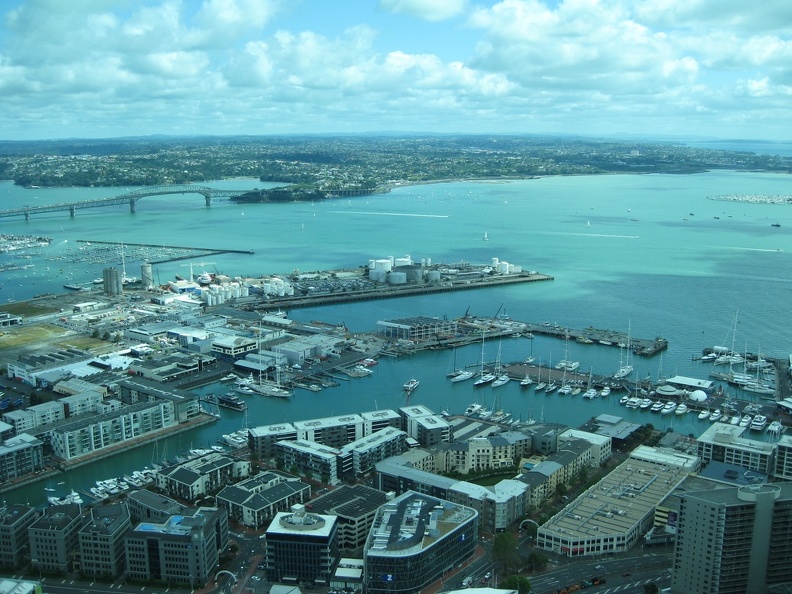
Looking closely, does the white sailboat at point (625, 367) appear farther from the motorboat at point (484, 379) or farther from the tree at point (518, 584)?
the tree at point (518, 584)

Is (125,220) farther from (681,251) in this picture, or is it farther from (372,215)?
(681,251)

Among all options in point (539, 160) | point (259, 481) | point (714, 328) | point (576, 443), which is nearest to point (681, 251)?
point (714, 328)

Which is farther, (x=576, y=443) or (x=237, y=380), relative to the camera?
(x=237, y=380)

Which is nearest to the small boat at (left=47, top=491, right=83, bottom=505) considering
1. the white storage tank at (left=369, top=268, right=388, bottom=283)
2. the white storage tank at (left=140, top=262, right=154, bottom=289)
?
the white storage tank at (left=140, top=262, right=154, bottom=289)

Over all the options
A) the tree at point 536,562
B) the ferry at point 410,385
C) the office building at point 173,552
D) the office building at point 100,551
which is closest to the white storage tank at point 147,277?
the ferry at point 410,385

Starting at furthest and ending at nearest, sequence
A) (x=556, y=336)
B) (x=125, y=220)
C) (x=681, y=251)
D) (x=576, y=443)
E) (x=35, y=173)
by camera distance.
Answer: (x=35, y=173), (x=125, y=220), (x=681, y=251), (x=556, y=336), (x=576, y=443)

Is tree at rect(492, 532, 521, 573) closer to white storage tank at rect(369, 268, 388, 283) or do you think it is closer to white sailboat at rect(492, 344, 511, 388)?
white sailboat at rect(492, 344, 511, 388)
